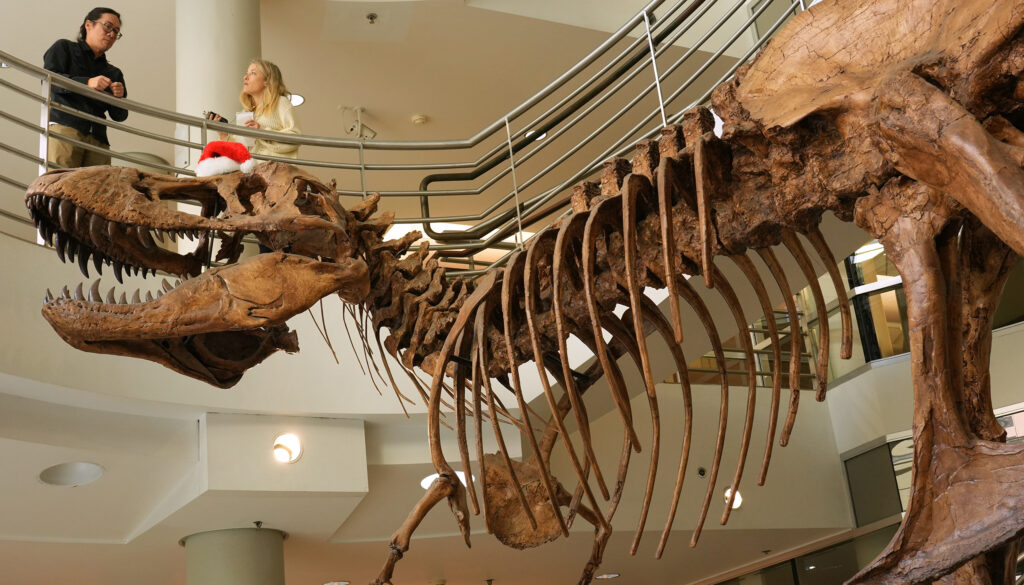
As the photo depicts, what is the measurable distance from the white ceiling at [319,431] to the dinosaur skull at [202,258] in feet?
8.26

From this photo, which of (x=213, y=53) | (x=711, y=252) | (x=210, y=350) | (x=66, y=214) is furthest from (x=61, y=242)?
(x=213, y=53)

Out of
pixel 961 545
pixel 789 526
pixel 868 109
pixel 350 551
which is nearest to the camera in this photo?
pixel 961 545

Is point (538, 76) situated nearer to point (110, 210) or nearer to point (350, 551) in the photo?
point (350, 551)

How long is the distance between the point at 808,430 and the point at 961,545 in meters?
8.68

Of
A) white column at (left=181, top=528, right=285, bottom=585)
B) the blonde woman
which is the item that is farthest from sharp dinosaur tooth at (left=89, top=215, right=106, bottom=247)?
white column at (left=181, top=528, right=285, bottom=585)

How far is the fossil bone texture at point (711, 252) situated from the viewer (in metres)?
2.57

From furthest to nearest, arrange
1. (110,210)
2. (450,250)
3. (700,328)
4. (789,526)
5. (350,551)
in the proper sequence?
(789,526) → (350,551) → (700,328) → (450,250) → (110,210)

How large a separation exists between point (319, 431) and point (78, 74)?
9.16 feet

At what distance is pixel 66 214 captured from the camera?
3.27 meters

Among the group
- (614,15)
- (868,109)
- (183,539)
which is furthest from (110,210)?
(614,15)

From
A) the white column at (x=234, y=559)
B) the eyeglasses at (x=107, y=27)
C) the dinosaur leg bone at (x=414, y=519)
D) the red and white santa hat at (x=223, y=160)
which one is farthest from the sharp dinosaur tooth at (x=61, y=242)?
the white column at (x=234, y=559)

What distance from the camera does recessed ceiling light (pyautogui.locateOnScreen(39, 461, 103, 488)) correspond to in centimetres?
699

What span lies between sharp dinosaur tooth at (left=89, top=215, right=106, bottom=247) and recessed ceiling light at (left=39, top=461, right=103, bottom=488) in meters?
4.11

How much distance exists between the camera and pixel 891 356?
34.6 feet
